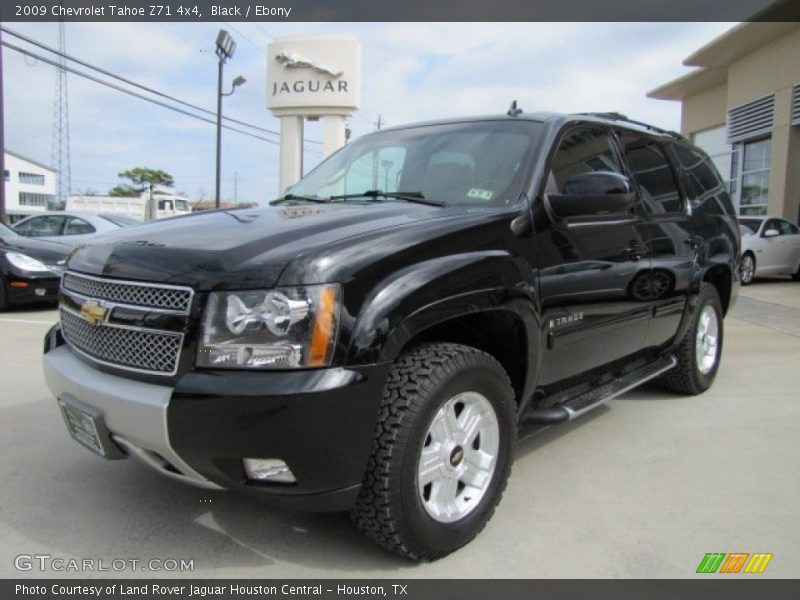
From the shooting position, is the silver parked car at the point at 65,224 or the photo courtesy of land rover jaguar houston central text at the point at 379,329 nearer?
the photo courtesy of land rover jaguar houston central text at the point at 379,329

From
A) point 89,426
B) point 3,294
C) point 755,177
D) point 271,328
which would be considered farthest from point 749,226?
point 89,426

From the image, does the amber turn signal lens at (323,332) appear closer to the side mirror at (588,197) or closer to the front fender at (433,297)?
the front fender at (433,297)

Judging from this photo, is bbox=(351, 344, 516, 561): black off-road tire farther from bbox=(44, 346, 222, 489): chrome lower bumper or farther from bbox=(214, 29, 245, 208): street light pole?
bbox=(214, 29, 245, 208): street light pole

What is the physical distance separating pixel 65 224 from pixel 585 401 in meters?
10.6

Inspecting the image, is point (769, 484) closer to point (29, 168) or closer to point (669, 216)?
point (669, 216)

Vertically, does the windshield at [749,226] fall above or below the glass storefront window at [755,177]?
below

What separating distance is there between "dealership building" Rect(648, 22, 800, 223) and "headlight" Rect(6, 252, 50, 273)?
1834 cm

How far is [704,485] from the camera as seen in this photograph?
3336 mm

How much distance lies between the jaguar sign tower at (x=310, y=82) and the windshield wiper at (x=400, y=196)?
2078 centimetres

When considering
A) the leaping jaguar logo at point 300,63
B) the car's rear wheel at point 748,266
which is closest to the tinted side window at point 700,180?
the car's rear wheel at point 748,266

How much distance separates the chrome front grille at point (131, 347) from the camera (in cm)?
232

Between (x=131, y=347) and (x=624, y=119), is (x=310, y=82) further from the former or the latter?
(x=131, y=347)

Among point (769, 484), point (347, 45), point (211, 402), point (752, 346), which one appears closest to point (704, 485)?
point (769, 484)

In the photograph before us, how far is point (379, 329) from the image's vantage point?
2.27m
